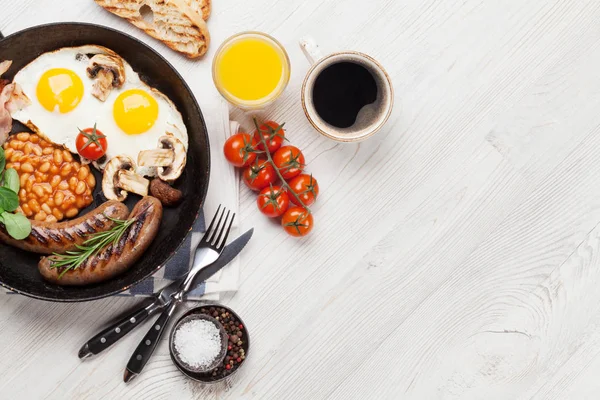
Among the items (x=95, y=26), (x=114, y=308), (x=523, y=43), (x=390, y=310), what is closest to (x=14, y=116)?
(x=95, y=26)

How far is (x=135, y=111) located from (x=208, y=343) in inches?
36.0

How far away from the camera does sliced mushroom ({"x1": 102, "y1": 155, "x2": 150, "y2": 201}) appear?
2.32 meters

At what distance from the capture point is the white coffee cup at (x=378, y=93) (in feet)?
7.63

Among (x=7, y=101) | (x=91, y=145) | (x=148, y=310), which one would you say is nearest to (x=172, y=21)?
(x=91, y=145)

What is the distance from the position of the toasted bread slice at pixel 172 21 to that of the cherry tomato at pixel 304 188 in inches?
24.9

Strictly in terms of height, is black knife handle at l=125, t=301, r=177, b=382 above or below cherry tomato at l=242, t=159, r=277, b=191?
below

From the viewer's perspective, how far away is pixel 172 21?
2453mm

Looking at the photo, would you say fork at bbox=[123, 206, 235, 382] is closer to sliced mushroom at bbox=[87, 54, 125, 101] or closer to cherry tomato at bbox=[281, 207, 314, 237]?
cherry tomato at bbox=[281, 207, 314, 237]

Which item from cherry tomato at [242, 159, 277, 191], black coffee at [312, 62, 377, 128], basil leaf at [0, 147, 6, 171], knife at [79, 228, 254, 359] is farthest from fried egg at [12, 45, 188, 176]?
black coffee at [312, 62, 377, 128]

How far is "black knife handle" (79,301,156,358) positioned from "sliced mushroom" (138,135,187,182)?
52 centimetres

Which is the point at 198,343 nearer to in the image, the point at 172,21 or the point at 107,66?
the point at 107,66

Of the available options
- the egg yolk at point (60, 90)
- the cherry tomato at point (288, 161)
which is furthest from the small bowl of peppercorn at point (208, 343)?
the egg yolk at point (60, 90)

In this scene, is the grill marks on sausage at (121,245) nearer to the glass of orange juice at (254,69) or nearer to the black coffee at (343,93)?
the glass of orange juice at (254,69)

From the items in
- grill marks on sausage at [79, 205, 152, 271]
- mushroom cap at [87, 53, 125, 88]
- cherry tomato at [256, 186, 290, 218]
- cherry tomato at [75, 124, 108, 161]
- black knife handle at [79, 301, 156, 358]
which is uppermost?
mushroom cap at [87, 53, 125, 88]
